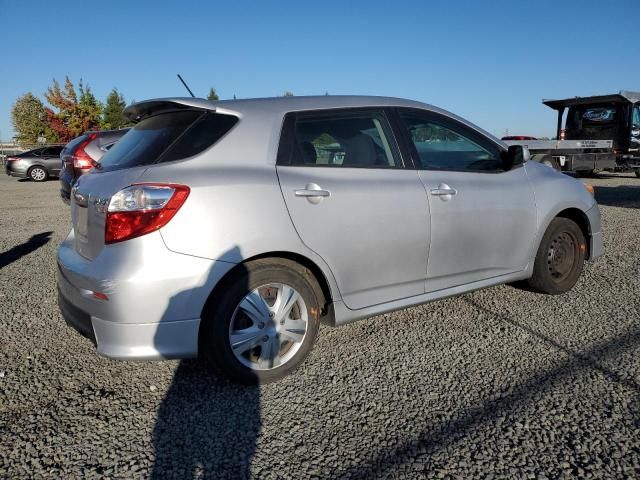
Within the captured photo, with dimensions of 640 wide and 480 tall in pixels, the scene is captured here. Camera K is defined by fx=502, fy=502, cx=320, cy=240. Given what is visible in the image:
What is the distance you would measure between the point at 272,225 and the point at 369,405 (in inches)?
42.8

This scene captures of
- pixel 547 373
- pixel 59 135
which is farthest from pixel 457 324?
pixel 59 135

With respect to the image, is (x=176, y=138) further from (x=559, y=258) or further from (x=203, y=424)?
(x=559, y=258)

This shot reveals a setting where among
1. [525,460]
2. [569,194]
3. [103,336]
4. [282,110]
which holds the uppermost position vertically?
[282,110]

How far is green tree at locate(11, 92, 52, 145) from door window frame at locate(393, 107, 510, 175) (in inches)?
1984

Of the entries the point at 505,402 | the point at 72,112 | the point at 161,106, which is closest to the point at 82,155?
the point at 161,106

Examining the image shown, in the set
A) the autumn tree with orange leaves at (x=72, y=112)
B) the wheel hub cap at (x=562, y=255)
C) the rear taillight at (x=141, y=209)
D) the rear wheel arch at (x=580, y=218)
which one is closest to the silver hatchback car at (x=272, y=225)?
the rear taillight at (x=141, y=209)

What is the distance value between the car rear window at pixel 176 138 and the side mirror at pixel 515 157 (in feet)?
7.10

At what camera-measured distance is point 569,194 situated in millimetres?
4172

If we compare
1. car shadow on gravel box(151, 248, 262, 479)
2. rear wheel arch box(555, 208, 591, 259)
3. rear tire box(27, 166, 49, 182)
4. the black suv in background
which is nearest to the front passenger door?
rear wheel arch box(555, 208, 591, 259)

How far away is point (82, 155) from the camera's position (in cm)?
795

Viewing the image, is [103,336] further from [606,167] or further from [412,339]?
[606,167]

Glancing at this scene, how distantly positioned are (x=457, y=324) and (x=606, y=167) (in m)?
14.1

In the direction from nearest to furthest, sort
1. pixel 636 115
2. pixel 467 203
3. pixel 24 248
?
pixel 467 203, pixel 24 248, pixel 636 115

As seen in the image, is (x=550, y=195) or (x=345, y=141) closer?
(x=345, y=141)
